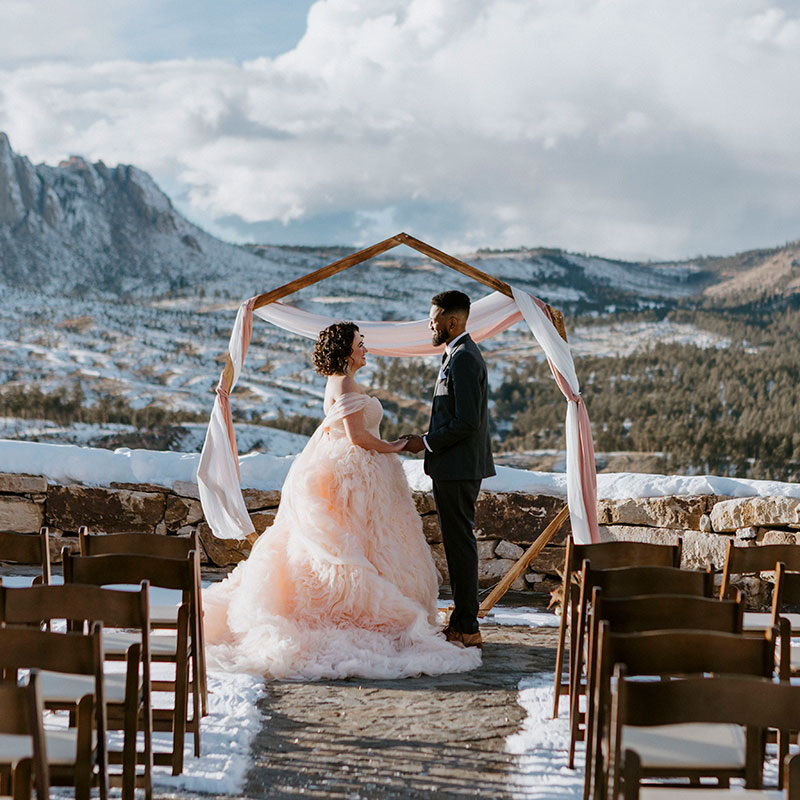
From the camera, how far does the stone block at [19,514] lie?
5.71 metres

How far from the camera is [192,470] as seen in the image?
5.75 meters

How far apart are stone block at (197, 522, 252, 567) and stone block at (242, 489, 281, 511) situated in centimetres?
25

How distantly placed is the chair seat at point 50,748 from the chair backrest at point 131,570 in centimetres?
74

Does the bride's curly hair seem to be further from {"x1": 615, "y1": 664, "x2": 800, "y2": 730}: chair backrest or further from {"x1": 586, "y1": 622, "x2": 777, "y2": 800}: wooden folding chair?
{"x1": 615, "y1": 664, "x2": 800, "y2": 730}: chair backrest

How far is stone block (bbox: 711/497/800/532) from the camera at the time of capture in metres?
4.94

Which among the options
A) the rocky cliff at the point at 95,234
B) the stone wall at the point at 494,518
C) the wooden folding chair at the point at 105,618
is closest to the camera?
the wooden folding chair at the point at 105,618

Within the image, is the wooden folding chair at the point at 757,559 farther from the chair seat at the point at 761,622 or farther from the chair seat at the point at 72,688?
the chair seat at the point at 72,688

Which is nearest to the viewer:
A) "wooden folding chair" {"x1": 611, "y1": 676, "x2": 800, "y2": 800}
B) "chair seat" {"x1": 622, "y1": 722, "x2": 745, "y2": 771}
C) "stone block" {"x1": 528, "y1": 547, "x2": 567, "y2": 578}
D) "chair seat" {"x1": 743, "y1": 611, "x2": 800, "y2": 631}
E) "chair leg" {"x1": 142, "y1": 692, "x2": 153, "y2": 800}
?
"wooden folding chair" {"x1": 611, "y1": 676, "x2": 800, "y2": 800}

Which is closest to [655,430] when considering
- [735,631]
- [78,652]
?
[735,631]

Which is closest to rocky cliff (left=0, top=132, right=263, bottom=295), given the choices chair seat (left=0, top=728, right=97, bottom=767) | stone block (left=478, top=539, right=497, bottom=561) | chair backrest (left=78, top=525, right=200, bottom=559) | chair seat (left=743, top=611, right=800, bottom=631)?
stone block (left=478, top=539, right=497, bottom=561)

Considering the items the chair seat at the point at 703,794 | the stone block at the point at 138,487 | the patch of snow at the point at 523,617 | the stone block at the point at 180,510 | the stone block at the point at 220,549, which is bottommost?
the patch of snow at the point at 523,617

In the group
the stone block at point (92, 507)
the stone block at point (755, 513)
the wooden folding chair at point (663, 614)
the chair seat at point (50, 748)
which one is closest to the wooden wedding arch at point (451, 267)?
the stone block at point (755, 513)

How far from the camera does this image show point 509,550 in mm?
5508

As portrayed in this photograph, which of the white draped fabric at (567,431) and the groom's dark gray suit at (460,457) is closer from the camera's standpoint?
the groom's dark gray suit at (460,457)
